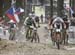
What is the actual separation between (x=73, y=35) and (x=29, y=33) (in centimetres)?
260

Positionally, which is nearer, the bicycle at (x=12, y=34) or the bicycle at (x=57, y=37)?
the bicycle at (x=57, y=37)

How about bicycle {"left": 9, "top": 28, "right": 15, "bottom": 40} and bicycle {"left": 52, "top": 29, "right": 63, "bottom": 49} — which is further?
bicycle {"left": 9, "top": 28, "right": 15, "bottom": 40}

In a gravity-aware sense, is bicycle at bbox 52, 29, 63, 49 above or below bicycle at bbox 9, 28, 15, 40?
above

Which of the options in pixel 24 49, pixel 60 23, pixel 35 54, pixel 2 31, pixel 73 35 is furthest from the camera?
pixel 2 31

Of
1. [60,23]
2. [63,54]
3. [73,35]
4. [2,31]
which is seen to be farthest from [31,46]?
[2,31]

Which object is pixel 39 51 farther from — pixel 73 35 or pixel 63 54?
pixel 73 35

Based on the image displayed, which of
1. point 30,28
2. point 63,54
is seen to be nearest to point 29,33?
point 30,28

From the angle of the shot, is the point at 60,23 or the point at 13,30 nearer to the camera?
the point at 60,23

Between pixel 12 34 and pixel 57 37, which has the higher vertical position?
pixel 57 37

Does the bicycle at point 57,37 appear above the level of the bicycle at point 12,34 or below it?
above

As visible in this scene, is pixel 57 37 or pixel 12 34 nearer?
pixel 57 37

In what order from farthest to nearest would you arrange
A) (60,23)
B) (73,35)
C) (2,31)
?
(2,31) < (73,35) < (60,23)

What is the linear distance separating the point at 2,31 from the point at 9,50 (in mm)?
10954

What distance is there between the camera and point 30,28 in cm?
2055
